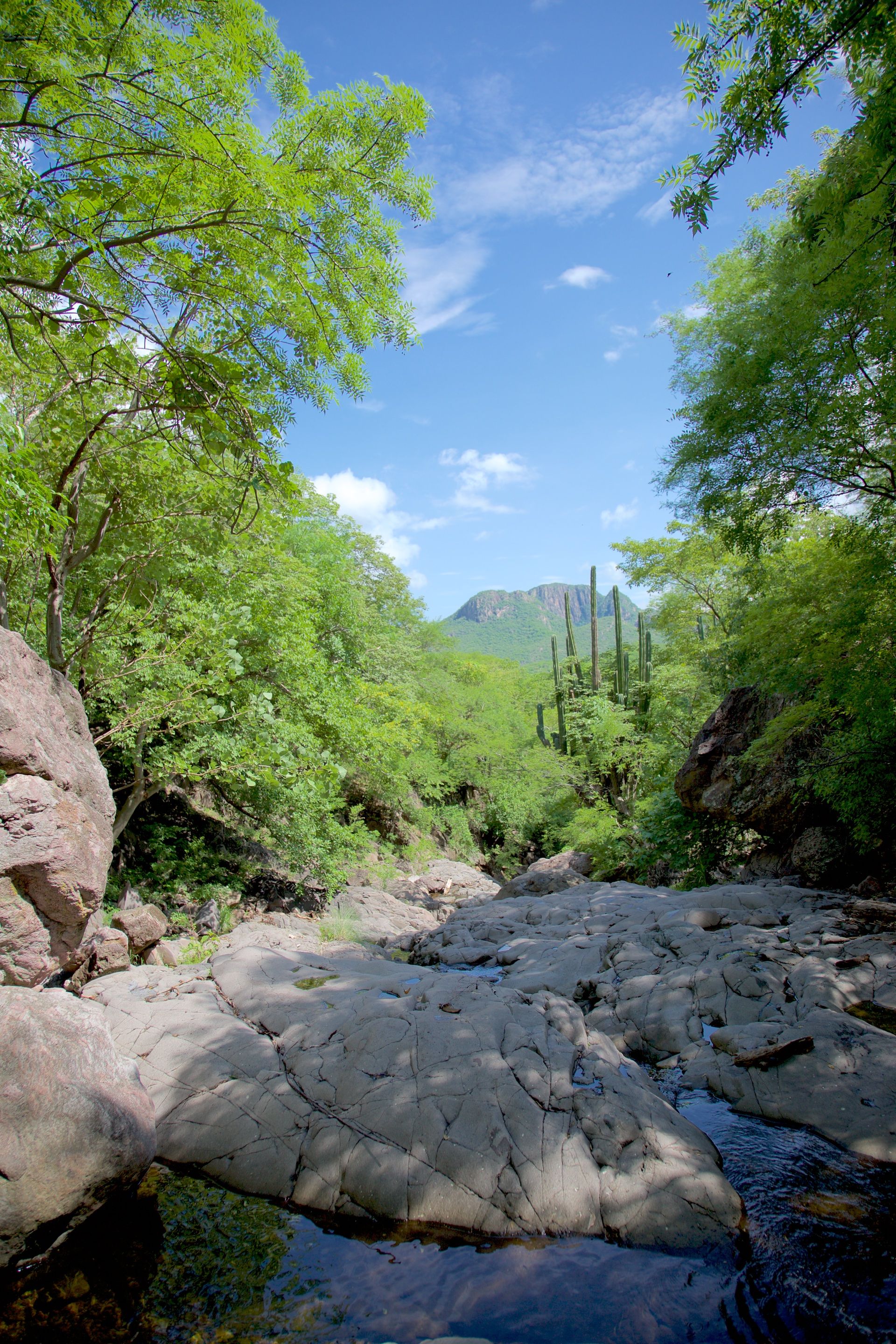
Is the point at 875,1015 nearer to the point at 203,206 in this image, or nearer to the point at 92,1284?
the point at 92,1284

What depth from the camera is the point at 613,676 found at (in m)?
24.9

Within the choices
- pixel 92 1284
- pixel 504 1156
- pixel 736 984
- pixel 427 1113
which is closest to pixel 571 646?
pixel 736 984

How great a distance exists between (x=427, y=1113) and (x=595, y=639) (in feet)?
68.9

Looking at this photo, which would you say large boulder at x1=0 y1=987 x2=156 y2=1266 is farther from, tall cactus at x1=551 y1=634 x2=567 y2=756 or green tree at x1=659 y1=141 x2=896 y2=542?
tall cactus at x1=551 y1=634 x2=567 y2=756

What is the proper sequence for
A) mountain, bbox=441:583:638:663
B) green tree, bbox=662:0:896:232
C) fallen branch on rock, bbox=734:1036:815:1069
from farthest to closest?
mountain, bbox=441:583:638:663, fallen branch on rock, bbox=734:1036:815:1069, green tree, bbox=662:0:896:232

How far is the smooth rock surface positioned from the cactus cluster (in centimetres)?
1241

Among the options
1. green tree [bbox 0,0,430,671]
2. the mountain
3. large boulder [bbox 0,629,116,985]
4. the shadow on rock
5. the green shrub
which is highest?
the mountain

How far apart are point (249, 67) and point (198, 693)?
6284mm

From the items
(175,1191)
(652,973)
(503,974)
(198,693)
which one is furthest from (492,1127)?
(198,693)

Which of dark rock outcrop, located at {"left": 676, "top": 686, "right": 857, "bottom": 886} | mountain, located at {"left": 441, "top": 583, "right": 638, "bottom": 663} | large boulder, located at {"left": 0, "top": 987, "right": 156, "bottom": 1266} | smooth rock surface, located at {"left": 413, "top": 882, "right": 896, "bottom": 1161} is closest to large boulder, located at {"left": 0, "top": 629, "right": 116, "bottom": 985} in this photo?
large boulder, located at {"left": 0, "top": 987, "right": 156, "bottom": 1266}

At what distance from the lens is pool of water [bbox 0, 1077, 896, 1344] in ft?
8.36

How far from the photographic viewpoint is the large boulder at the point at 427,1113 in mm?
3262

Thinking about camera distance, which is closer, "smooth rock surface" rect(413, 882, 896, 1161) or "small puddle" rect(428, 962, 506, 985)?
"smooth rock surface" rect(413, 882, 896, 1161)

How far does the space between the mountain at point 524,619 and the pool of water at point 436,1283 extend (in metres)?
91.7
